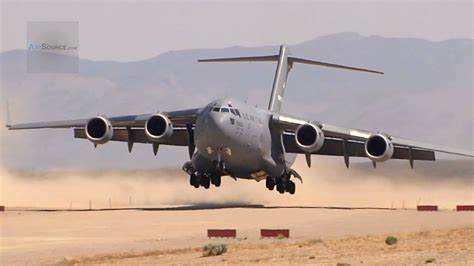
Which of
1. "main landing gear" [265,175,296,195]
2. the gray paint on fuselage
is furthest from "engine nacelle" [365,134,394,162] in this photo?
"main landing gear" [265,175,296,195]

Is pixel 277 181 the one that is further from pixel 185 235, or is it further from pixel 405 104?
pixel 405 104

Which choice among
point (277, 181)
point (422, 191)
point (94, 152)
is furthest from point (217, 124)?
point (94, 152)

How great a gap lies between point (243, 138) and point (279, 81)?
941 centimetres

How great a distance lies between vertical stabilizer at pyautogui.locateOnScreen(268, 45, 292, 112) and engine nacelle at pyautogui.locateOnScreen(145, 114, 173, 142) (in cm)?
791

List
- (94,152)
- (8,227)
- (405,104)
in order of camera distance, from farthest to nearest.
Result: (405,104) → (94,152) → (8,227)

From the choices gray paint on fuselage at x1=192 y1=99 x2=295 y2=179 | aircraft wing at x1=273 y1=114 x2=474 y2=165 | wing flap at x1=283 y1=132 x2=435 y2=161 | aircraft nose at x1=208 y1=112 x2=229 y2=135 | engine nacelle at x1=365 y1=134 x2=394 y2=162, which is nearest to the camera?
aircraft nose at x1=208 y1=112 x2=229 y2=135

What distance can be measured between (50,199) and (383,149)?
2355cm

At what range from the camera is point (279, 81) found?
56812 mm

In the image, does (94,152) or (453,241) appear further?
(94,152)

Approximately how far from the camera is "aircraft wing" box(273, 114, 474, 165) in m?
49.4

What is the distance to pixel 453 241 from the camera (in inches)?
1226

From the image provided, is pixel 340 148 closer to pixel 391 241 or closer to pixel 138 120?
pixel 138 120

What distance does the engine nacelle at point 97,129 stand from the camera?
49188mm

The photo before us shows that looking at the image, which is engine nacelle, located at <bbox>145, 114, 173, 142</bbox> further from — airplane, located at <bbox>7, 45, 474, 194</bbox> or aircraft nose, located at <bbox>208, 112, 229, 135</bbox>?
aircraft nose, located at <bbox>208, 112, 229, 135</bbox>
